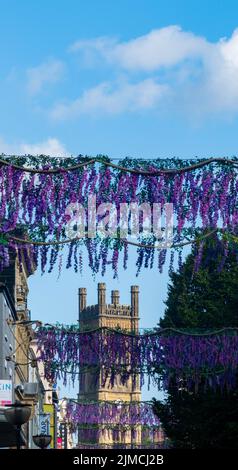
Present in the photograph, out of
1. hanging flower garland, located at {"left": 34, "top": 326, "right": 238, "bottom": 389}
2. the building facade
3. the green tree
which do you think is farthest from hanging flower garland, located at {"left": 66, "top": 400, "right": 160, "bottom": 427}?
hanging flower garland, located at {"left": 34, "top": 326, "right": 238, "bottom": 389}

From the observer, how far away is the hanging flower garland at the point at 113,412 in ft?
249

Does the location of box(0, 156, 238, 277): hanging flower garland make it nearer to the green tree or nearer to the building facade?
the building facade

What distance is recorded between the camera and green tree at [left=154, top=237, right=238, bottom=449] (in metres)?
60.5

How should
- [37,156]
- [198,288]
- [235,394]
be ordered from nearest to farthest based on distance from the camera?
[37,156] → [235,394] → [198,288]

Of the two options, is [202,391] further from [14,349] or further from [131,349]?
[131,349]

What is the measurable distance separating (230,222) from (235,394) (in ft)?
121

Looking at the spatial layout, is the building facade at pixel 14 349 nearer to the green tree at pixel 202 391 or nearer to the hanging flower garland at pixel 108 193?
the green tree at pixel 202 391

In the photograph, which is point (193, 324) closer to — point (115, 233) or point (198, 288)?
point (198, 288)

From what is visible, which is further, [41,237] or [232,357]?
[232,357]

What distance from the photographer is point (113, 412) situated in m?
80.7

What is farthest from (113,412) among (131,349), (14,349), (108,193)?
(108,193)

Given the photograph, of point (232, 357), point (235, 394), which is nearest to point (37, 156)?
point (232, 357)

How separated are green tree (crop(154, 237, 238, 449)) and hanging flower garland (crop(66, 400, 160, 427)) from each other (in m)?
4.99

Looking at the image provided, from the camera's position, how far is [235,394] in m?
59.7
